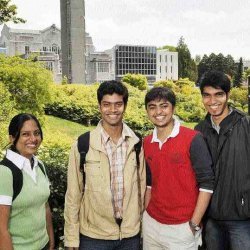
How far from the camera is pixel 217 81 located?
2.89m

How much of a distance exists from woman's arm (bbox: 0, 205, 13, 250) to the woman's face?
42cm

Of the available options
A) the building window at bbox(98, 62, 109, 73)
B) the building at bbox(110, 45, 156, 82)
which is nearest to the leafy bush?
the building window at bbox(98, 62, 109, 73)

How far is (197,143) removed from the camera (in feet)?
8.68

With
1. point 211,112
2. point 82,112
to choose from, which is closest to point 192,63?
point 82,112

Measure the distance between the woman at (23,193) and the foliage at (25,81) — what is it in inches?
369

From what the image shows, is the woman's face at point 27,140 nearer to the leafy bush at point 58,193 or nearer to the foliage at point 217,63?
the leafy bush at point 58,193

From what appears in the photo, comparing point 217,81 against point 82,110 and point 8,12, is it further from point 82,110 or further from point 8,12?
point 82,110

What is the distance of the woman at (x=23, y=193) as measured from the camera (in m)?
2.28

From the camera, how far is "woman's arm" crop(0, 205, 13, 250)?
226cm

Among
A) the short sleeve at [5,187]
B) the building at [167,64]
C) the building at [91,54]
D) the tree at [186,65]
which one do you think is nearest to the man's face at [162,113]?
the short sleeve at [5,187]

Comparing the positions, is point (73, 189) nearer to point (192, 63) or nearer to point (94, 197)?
point (94, 197)

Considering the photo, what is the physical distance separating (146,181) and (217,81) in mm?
913

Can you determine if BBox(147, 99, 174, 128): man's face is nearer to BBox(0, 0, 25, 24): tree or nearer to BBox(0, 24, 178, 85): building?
BBox(0, 0, 25, 24): tree

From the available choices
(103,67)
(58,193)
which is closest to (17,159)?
(58,193)
